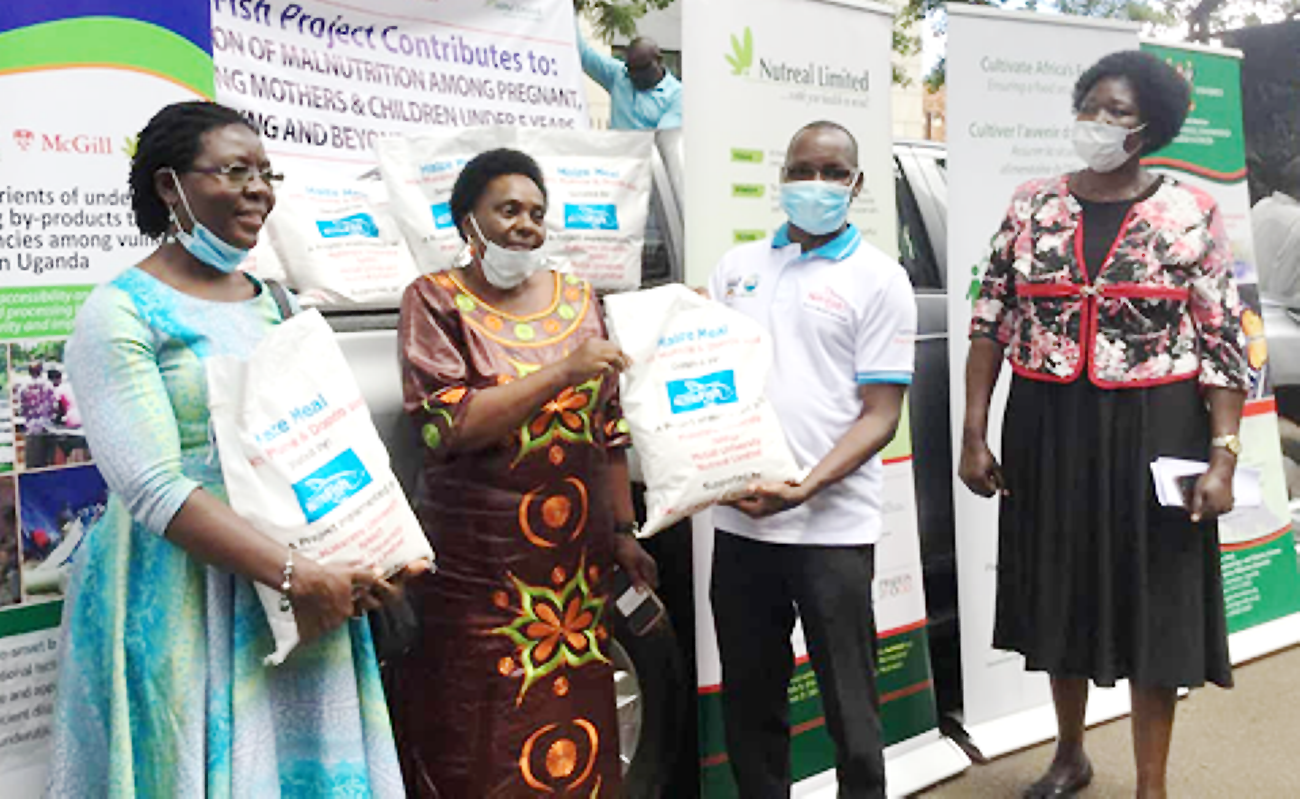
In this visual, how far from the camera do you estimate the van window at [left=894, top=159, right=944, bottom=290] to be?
4363mm

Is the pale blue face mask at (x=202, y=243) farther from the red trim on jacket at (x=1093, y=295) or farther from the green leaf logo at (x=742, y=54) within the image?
the red trim on jacket at (x=1093, y=295)

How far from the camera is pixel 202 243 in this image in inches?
79.3

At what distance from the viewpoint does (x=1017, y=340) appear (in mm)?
3402

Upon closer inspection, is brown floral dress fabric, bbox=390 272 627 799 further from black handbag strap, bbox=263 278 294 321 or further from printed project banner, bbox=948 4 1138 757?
printed project banner, bbox=948 4 1138 757

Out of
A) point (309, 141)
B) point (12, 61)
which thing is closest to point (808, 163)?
point (309, 141)

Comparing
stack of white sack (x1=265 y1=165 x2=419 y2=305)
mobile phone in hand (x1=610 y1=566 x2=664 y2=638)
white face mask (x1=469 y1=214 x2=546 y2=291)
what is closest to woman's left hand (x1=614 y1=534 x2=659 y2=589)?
mobile phone in hand (x1=610 y1=566 x2=664 y2=638)

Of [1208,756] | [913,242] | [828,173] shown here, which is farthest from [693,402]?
[1208,756]

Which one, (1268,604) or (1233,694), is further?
(1268,604)

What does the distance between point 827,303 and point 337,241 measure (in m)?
1.22

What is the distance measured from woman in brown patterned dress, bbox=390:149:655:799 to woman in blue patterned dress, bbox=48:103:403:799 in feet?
1.10

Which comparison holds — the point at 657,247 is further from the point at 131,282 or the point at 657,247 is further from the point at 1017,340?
the point at 131,282

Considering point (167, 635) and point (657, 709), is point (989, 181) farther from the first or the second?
point (167, 635)

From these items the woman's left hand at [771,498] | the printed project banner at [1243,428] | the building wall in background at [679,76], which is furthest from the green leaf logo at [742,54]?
the printed project banner at [1243,428]

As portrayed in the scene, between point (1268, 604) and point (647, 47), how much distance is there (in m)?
3.64
